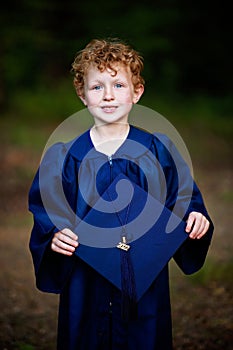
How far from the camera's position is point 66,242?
218 centimetres

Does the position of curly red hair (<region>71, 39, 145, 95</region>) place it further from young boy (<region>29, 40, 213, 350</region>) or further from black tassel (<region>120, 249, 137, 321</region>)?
black tassel (<region>120, 249, 137, 321</region>)

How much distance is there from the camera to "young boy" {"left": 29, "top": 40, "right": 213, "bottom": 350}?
7.25 feet

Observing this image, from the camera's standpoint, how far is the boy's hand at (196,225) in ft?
7.33

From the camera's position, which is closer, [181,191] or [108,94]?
[108,94]

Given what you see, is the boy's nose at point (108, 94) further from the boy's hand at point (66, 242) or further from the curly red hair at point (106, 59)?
the boy's hand at point (66, 242)

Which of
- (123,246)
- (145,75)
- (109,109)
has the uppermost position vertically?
(145,75)

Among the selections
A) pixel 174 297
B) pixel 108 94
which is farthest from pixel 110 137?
pixel 174 297

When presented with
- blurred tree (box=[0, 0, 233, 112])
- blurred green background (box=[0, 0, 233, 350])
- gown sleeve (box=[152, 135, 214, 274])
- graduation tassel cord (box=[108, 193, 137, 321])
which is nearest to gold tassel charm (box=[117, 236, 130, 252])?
graduation tassel cord (box=[108, 193, 137, 321])

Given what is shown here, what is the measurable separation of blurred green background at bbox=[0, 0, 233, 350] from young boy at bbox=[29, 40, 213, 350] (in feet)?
11.2

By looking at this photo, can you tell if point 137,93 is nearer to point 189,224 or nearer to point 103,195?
point 103,195

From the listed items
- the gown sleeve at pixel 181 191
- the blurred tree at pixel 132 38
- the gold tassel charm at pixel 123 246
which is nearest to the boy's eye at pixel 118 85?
the gown sleeve at pixel 181 191

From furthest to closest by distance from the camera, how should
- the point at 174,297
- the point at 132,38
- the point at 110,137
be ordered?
the point at 132,38
the point at 174,297
the point at 110,137

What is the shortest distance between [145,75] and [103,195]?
10754 mm

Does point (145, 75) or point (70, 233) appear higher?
point (145, 75)
